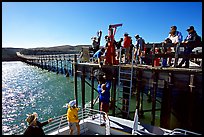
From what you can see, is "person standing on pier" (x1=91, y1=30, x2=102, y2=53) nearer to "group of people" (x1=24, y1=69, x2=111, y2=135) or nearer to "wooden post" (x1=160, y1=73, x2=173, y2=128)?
"group of people" (x1=24, y1=69, x2=111, y2=135)

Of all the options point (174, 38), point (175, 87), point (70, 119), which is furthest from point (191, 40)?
point (70, 119)

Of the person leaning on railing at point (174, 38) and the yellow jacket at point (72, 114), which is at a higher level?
the person leaning on railing at point (174, 38)

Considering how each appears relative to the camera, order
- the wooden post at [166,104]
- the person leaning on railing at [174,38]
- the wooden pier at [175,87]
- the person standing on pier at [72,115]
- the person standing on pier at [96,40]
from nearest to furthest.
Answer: the person standing on pier at [72,115] < the wooden pier at [175,87] < the wooden post at [166,104] < the person leaning on railing at [174,38] < the person standing on pier at [96,40]

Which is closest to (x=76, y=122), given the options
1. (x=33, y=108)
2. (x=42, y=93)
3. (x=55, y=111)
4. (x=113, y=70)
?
(x=113, y=70)

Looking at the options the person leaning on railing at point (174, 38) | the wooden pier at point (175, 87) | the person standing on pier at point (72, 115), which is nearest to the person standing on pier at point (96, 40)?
the wooden pier at point (175, 87)

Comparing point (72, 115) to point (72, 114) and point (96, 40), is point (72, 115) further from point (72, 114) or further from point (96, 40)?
point (96, 40)

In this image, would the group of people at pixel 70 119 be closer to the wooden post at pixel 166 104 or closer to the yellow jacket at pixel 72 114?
the yellow jacket at pixel 72 114

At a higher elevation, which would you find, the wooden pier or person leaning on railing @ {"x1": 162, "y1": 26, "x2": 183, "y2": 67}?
person leaning on railing @ {"x1": 162, "y1": 26, "x2": 183, "y2": 67}

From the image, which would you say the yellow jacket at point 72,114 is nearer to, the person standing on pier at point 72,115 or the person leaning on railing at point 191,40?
the person standing on pier at point 72,115

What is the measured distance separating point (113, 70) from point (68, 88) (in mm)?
18432

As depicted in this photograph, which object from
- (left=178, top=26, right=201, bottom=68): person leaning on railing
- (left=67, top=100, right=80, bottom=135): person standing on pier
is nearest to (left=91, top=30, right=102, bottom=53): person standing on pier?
(left=178, top=26, right=201, bottom=68): person leaning on railing

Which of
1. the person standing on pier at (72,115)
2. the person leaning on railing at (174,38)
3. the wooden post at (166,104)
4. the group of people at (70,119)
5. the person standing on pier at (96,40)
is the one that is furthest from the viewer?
the person standing on pier at (96,40)

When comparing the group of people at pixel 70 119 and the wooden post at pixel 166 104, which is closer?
the group of people at pixel 70 119

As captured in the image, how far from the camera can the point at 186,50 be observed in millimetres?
10109
